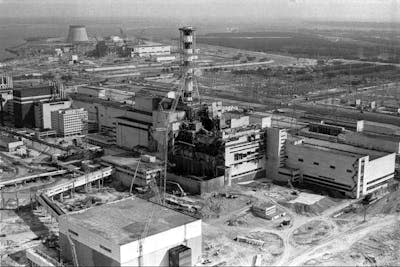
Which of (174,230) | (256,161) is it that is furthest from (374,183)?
(174,230)

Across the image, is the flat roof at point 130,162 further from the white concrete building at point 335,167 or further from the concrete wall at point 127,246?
the concrete wall at point 127,246

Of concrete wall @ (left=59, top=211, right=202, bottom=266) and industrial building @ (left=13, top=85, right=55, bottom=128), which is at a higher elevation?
industrial building @ (left=13, top=85, right=55, bottom=128)

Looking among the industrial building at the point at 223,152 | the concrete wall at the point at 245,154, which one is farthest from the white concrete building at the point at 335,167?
the industrial building at the point at 223,152

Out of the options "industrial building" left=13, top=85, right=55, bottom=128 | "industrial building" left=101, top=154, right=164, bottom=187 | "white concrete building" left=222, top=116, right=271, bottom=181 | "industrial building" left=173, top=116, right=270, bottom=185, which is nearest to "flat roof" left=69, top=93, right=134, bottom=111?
"industrial building" left=13, top=85, right=55, bottom=128

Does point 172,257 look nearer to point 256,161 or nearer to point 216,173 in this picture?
point 216,173

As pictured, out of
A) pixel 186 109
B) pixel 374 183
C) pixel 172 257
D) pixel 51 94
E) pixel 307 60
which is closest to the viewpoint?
pixel 172 257

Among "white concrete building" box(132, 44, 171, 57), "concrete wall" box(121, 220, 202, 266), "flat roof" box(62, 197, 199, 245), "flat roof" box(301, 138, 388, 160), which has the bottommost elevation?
"concrete wall" box(121, 220, 202, 266)

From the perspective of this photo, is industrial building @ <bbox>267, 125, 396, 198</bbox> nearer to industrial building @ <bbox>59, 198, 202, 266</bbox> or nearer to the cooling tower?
industrial building @ <bbox>59, 198, 202, 266</bbox>
